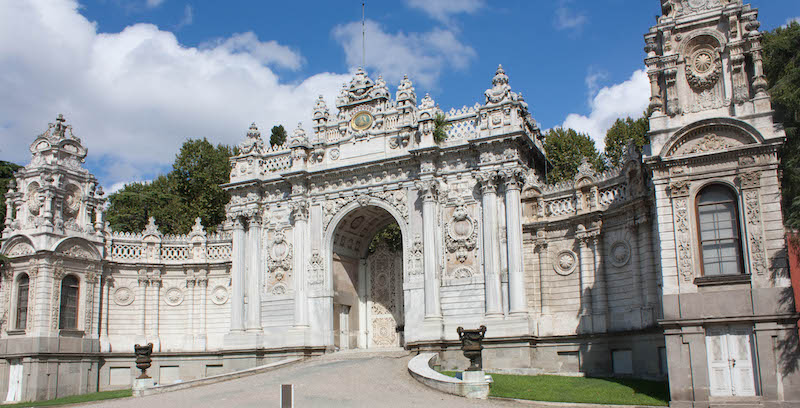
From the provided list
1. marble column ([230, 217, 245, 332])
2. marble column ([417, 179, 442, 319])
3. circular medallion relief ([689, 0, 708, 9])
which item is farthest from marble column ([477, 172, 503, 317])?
marble column ([230, 217, 245, 332])

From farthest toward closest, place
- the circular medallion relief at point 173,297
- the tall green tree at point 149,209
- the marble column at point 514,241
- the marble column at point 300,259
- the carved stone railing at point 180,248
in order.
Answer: the tall green tree at point 149,209 < the circular medallion relief at point 173,297 < the carved stone railing at point 180,248 < the marble column at point 300,259 < the marble column at point 514,241

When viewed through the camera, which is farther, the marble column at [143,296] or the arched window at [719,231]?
the marble column at [143,296]

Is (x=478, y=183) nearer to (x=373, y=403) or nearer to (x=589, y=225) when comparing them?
(x=589, y=225)

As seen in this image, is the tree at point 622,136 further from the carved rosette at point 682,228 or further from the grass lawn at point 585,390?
the carved rosette at point 682,228

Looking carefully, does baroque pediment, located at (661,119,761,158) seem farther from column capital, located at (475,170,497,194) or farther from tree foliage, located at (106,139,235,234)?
tree foliage, located at (106,139,235,234)

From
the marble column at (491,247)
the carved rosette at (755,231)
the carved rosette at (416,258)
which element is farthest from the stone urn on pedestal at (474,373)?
the carved rosette at (416,258)

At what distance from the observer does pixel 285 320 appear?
3112cm

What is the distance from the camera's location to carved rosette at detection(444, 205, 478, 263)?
28188mm

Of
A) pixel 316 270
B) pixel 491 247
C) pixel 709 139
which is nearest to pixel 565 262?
pixel 491 247

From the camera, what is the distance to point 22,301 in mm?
30672

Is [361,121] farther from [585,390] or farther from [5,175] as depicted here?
[5,175]

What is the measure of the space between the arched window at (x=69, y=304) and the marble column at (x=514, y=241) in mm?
18635

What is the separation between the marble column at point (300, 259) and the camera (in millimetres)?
30609

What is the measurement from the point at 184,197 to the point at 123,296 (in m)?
14.8
